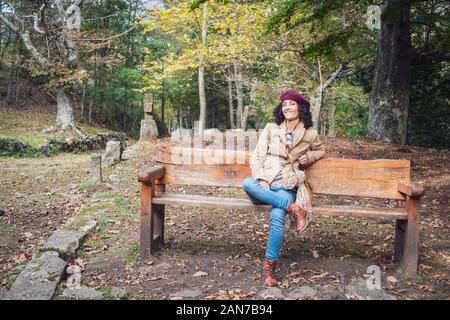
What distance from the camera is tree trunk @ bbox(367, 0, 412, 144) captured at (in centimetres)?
1026

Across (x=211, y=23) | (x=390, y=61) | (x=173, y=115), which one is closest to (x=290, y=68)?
(x=211, y=23)

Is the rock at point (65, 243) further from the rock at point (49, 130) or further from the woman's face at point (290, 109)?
the rock at point (49, 130)

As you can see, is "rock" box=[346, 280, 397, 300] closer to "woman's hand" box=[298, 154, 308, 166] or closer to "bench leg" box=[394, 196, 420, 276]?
"bench leg" box=[394, 196, 420, 276]

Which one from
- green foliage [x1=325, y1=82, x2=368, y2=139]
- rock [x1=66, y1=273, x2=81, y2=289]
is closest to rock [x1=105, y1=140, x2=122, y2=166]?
rock [x1=66, y1=273, x2=81, y2=289]

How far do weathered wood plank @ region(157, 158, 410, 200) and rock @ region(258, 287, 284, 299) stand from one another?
1.13 metres

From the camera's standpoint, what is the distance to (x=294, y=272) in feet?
13.6

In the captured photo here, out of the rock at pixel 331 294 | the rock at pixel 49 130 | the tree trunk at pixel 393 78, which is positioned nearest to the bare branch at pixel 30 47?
the rock at pixel 49 130

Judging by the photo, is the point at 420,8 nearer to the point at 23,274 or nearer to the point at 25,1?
the point at 23,274

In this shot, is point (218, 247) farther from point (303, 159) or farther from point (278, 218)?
point (303, 159)

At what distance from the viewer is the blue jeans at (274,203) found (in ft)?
12.7

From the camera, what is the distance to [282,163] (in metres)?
4.09

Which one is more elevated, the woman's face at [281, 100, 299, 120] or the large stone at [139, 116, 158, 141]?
the woman's face at [281, 100, 299, 120]

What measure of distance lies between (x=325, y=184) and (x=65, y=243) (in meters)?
2.88
